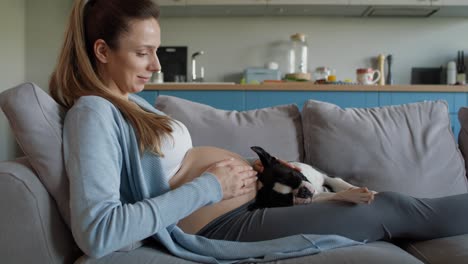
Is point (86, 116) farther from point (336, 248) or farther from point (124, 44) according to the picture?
point (336, 248)

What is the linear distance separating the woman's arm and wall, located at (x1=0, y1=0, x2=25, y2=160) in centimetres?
332

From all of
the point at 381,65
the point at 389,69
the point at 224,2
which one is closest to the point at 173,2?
the point at 224,2

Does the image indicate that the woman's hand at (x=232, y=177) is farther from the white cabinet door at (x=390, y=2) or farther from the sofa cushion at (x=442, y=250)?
the white cabinet door at (x=390, y=2)

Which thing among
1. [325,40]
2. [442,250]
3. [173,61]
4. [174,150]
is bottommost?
[442,250]

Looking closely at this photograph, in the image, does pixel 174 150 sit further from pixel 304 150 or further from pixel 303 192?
pixel 304 150

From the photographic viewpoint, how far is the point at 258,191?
1.44m

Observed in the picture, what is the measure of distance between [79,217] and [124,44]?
0.49 meters

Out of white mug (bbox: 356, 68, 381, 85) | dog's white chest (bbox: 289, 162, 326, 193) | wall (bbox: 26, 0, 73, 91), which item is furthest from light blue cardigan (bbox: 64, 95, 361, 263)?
wall (bbox: 26, 0, 73, 91)

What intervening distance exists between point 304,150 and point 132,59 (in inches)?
33.3

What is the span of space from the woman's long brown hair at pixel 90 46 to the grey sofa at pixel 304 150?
86 millimetres

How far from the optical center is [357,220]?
1.29 metres

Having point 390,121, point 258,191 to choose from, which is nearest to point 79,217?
point 258,191

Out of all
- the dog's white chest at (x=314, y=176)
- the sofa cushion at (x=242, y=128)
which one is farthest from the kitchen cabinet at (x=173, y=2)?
the dog's white chest at (x=314, y=176)

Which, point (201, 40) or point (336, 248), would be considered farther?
point (201, 40)
